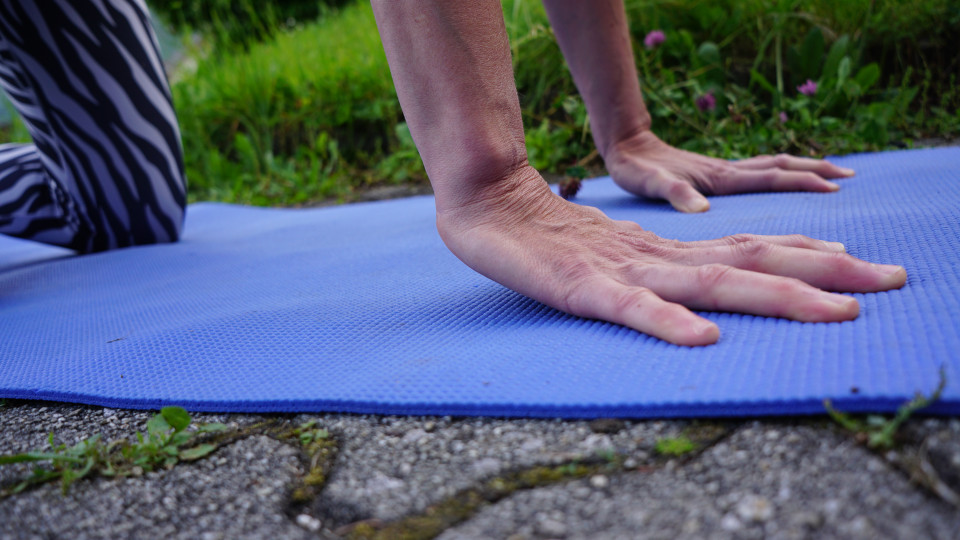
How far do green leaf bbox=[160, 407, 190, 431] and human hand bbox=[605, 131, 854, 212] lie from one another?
1.26 m

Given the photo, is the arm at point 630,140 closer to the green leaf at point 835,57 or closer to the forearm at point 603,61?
the forearm at point 603,61

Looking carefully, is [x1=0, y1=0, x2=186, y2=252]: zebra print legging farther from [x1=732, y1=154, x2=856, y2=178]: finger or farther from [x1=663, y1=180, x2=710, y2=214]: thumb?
[x1=732, y1=154, x2=856, y2=178]: finger

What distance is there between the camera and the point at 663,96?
2.73 m

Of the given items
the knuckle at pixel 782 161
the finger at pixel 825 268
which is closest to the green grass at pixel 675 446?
the finger at pixel 825 268

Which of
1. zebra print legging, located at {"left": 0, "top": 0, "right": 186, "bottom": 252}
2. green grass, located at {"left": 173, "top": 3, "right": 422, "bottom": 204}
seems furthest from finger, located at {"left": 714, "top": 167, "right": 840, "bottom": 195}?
green grass, located at {"left": 173, "top": 3, "right": 422, "bottom": 204}

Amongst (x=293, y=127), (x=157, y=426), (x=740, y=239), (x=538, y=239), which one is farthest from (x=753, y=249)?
(x=293, y=127)

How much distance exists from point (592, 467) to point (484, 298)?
1.69ft

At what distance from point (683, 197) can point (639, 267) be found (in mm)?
835

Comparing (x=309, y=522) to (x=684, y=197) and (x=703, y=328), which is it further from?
(x=684, y=197)

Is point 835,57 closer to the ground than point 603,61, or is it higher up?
closer to the ground

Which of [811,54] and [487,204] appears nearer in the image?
[487,204]

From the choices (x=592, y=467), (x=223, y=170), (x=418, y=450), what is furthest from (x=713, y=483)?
(x=223, y=170)

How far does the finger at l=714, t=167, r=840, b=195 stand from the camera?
5.69 feet

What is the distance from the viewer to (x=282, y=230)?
232cm
